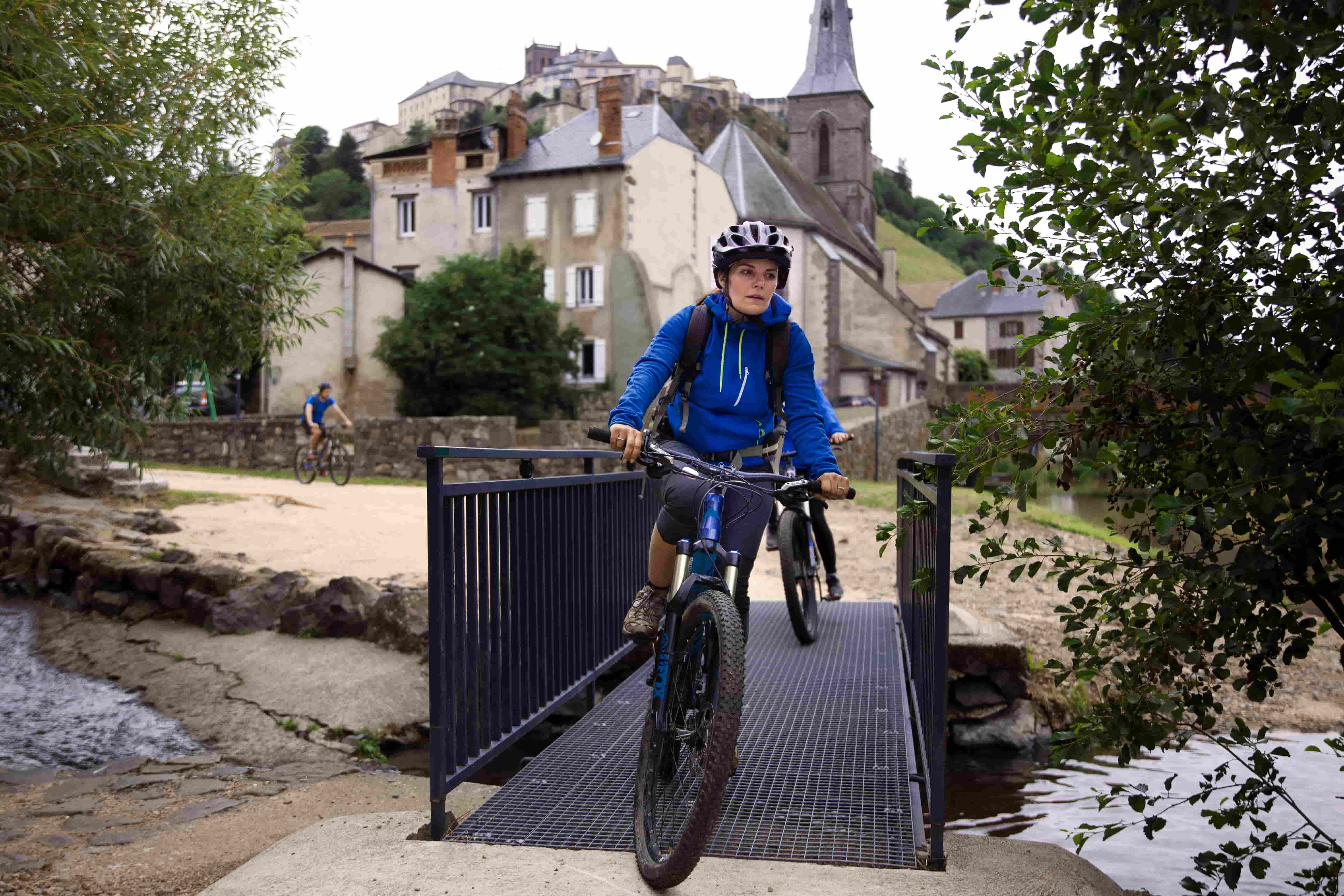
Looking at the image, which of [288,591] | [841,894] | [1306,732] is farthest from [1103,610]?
[288,591]

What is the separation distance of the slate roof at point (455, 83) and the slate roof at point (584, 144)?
10311 centimetres

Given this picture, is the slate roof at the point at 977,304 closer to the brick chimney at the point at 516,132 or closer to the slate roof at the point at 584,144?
the slate roof at the point at 584,144

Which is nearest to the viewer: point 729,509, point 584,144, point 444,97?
point 729,509

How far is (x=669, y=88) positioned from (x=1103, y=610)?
481ft

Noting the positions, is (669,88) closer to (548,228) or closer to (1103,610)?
(548,228)

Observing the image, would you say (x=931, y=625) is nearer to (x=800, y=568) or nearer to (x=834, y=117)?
(x=800, y=568)

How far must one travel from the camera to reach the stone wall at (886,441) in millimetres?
34062

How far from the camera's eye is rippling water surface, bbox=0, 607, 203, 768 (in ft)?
21.4

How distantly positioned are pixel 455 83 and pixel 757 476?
14700cm

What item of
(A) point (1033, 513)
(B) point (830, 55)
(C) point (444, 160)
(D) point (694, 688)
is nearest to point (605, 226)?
(C) point (444, 160)

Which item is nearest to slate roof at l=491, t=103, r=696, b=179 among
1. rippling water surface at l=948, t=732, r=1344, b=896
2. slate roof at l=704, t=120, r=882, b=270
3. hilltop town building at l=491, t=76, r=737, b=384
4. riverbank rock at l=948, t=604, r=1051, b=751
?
hilltop town building at l=491, t=76, r=737, b=384

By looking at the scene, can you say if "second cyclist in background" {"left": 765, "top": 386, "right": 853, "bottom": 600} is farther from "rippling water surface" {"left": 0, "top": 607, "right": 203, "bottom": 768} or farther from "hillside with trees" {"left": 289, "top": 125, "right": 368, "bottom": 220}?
"hillside with trees" {"left": 289, "top": 125, "right": 368, "bottom": 220}

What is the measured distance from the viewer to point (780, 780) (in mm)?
4250

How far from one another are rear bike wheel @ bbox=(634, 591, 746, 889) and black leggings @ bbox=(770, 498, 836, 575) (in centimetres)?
337
